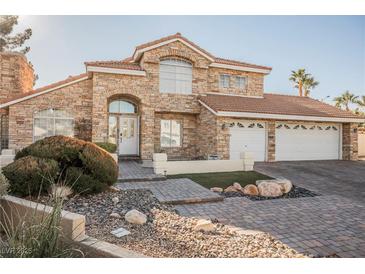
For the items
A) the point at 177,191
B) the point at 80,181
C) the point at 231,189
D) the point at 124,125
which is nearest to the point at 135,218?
the point at 80,181

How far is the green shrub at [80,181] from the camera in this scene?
19.5 ft

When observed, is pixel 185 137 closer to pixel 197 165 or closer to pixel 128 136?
pixel 128 136

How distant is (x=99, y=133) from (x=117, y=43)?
7255 mm

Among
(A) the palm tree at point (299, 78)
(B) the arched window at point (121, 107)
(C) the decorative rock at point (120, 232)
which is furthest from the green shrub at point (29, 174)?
(A) the palm tree at point (299, 78)

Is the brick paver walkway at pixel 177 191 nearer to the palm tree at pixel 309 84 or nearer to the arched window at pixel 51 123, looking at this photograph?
the arched window at pixel 51 123

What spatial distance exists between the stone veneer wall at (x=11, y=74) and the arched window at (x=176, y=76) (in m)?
9.29

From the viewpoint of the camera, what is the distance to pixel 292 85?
120 ft

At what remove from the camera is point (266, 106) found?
15047 millimetres

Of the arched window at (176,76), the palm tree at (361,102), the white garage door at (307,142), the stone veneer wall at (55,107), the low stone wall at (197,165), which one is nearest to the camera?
the low stone wall at (197,165)

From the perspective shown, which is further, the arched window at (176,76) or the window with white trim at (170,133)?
the window with white trim at (170,133)

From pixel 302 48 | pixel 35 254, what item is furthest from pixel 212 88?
pixel 35 254

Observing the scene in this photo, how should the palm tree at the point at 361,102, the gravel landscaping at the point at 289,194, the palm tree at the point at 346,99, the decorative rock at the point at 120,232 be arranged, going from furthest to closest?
1. the palm tree at the point at 346,99
2. the palm tree at the point at 361,102
3. the gravel landscaping at the point at 289,194
4. the decorative rock at the point at 120,232

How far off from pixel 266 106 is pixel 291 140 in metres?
2.56
